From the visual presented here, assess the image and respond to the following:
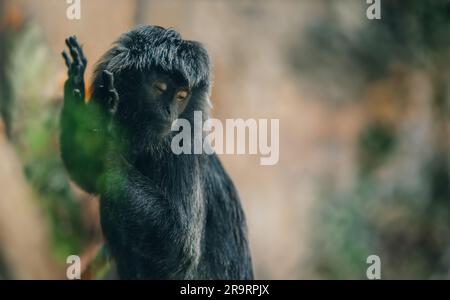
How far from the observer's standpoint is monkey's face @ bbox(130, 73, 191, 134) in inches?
145

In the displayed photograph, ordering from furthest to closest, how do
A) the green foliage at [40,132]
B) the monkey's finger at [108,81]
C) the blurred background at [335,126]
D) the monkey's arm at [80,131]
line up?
the blurred background at [335,126]
the green foliage at [40,132]
the monkey's arm at [80,131]
the monkey's finger at [108,81]

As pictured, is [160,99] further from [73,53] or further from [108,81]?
[73,53]

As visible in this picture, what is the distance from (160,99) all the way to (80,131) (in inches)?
18.9

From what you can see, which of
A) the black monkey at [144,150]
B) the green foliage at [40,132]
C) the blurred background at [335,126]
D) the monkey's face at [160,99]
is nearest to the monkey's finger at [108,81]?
the black monkey at [144,150]

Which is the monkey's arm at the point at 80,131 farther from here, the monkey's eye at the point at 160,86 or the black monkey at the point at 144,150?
the monkey's eye at the point at 160,86

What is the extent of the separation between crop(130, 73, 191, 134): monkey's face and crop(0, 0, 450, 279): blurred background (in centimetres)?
101

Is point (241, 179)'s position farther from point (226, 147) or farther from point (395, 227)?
point (395, 227)

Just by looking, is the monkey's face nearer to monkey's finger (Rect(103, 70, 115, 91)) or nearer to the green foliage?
monkey's finger (Rect(103, 70, 115, 91))

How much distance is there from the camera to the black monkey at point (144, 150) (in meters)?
3.55

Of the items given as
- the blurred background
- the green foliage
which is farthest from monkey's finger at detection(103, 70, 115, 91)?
the blurred background

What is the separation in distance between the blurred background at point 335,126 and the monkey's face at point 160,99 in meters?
1.01

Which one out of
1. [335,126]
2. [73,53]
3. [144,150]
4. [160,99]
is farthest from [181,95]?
[335,126]
